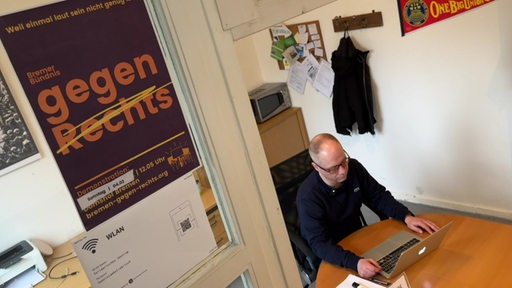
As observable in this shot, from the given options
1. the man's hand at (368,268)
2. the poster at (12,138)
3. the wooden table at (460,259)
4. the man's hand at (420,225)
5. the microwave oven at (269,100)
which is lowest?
the wooden table at (460,259)

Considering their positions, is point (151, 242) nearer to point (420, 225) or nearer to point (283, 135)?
point (420, 225)

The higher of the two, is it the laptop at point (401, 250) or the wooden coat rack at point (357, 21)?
the wooden coat rack at point (357, 21)

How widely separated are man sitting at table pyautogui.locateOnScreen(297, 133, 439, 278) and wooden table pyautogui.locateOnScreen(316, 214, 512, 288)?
0.08m

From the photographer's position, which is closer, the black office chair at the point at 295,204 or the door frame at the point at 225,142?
the door frame at the point at 225,142

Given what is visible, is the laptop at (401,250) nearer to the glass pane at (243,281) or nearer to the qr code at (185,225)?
the glass pane at (243,281)

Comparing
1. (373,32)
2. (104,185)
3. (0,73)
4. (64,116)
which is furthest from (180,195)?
(373,32)

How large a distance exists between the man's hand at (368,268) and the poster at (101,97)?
1.21m

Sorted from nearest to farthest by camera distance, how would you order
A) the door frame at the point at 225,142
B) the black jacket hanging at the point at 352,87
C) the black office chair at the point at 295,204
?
the door frame at the point at 225,142
the black office chair at the point at 295,204
the black jacket hanging at the point at 352,87

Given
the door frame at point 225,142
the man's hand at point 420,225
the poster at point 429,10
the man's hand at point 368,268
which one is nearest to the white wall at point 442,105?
the poster at point 429,10

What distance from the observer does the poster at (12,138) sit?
33.4 inches

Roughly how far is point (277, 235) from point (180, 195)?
1.00 ft

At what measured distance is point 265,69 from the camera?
4.25 meters

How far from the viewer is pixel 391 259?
179 centimetres

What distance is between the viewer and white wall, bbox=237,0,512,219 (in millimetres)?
2789
